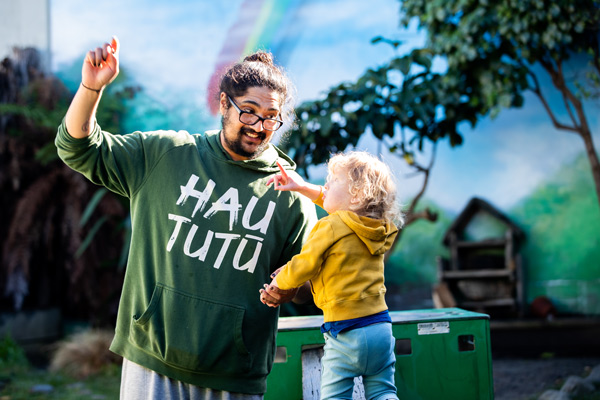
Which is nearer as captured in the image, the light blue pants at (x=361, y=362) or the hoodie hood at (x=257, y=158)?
the light blue pants at (x=361, y=362)

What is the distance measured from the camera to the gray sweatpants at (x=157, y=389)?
6.12 ft

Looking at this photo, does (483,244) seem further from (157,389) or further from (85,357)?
(157,389)

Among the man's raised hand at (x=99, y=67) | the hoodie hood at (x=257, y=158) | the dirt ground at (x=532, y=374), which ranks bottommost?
the dirt ground at (x=532, y=374)

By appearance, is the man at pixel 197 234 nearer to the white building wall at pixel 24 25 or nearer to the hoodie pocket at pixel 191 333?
the hoodie pocket at pixel 191 333

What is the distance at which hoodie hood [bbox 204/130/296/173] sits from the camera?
6.65ft

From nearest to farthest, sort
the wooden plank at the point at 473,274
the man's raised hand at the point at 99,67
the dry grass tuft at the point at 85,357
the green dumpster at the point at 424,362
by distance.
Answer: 1. the man's raised hand at the point at 99,67
2. the green dumpster at the point at 424,362
3. the dry grass tuft at the point at 85,357
4. the wooden plank at the point at 473,274

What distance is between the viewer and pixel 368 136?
255 inches

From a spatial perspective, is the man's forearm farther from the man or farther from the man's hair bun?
the man's hair bun

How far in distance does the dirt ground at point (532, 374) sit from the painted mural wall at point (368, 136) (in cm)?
144

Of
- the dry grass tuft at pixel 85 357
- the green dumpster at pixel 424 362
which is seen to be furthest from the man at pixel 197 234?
the dry grass tuft at pixel 85 357

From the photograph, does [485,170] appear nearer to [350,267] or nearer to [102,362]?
[102,362]

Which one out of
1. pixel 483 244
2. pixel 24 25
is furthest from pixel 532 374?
pixel 24 25

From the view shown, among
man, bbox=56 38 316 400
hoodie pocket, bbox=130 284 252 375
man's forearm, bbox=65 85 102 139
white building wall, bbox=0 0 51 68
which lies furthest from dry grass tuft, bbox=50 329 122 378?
man's forearm, bbox=65 85 102 139

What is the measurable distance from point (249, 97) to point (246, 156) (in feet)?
0.66
